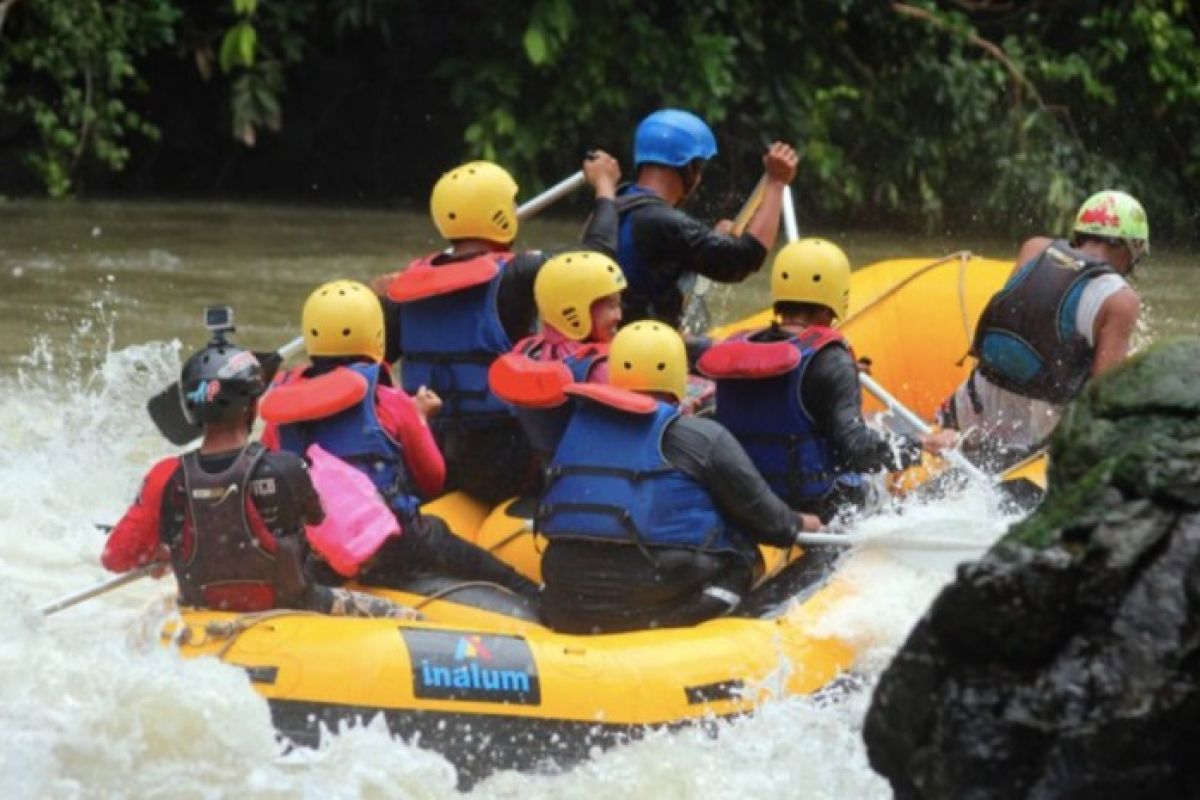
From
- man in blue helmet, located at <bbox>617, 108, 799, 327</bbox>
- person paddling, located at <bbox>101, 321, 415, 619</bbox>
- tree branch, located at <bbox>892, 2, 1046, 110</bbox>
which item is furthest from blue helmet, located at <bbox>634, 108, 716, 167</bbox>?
tree branch, located at <bbox>892, 2, 1046, 110</bbox>

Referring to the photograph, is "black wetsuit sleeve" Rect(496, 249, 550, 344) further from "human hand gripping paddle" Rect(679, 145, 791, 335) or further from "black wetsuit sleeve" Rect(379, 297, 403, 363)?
"human hand gripping paddle" Rect(679, 145, 791, 335)

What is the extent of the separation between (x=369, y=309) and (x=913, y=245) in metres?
8.78

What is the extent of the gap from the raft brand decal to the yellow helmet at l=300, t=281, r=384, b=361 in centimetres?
86

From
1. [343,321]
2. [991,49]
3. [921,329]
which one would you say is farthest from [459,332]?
[991,49]

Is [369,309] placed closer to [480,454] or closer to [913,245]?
[480,454]

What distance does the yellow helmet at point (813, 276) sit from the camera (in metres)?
5.95

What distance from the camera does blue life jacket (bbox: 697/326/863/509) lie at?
5.83 m

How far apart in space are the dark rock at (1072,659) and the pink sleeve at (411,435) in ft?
7.54

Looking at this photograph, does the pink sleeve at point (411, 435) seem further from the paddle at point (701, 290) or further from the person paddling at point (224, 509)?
the paddle at point (701, 290)

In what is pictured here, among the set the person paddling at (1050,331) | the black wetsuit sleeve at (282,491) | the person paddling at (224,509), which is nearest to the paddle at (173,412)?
the person paddling at (224,509)

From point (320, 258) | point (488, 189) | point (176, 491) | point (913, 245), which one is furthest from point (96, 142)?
point (176, 491)

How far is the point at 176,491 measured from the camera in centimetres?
523

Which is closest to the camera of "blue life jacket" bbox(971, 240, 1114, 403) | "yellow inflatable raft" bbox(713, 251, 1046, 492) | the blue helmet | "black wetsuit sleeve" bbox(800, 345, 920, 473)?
"black wetsuit sleeve" bbox(800, 345, 920, 473)

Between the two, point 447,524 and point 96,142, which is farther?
point 96,142
